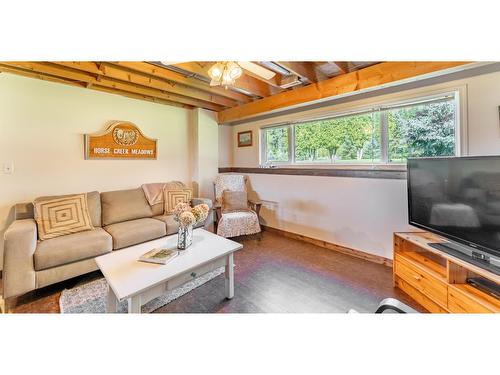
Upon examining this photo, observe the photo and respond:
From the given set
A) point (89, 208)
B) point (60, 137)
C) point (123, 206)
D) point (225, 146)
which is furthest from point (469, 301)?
point (60, 137)

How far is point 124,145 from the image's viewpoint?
2.87 metres

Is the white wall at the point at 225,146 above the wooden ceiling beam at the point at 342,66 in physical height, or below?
below

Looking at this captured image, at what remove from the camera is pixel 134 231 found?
2.21 meters

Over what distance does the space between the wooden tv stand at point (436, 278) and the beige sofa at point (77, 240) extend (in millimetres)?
2460

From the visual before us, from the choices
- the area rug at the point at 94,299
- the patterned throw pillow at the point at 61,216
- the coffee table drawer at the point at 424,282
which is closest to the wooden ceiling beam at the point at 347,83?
the coffee table drawer at the point at 424,282

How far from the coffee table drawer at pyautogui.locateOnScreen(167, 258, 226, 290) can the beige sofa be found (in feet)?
3.60

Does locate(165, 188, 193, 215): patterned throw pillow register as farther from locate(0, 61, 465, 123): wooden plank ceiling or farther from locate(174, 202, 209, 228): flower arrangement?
locate(0, 61, 465, 123): wooden plank ceiling

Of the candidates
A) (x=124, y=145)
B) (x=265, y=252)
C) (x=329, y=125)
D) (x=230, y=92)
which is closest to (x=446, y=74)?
(x=329, y=125)

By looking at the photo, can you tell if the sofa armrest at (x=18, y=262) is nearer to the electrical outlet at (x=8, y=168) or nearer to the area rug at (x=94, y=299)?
the area rug at (x=94, y=299)

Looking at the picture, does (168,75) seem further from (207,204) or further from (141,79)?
(207,204)

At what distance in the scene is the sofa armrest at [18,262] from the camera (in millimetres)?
1525
